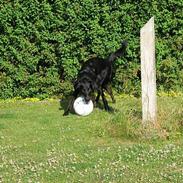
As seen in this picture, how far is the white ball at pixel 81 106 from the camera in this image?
1008 cm

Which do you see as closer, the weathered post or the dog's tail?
the weathered post

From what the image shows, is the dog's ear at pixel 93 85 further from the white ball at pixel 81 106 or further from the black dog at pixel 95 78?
the white ball at pixel 81 106

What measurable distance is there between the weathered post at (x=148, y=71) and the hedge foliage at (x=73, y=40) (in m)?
3.45

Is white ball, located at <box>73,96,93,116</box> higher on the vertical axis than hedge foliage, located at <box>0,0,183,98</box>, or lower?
lower

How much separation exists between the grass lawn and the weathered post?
178 millimetres

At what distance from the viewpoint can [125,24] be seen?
11648 millimetres

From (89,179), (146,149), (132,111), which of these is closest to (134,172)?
(89,179)

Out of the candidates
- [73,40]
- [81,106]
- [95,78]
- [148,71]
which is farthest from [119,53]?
[148,71]

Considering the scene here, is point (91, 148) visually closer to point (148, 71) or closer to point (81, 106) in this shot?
point (148, 71)

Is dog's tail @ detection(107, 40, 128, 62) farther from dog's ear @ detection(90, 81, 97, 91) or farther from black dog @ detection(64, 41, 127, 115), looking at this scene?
dog's ear @ detection(90, 81, 97, 91)

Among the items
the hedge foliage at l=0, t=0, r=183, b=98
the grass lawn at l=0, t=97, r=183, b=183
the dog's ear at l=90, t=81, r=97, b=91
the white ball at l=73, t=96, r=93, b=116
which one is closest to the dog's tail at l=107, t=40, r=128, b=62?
the hedge foliage at l=0, t=0, r=183, b=98

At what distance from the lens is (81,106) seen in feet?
33.1

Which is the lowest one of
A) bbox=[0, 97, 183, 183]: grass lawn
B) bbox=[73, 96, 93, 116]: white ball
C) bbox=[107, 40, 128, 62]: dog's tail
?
bbox=[0, 97, 183, 183]: grass lawn

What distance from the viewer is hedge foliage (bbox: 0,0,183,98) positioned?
456 inches
